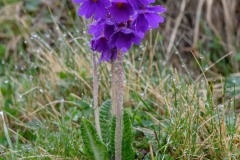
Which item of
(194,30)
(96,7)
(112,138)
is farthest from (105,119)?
(194,30)

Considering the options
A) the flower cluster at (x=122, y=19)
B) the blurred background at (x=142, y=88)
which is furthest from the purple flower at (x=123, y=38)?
the blurred background at (x=142, y=88)

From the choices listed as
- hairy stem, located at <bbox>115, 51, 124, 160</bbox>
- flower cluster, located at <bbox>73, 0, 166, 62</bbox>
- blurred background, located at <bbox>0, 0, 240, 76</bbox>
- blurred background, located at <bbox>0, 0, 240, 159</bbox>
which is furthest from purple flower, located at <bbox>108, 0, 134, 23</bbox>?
blurred background, located at <bbox>0, 0, 240, 76</bbox>

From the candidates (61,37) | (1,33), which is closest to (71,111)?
(61,37)

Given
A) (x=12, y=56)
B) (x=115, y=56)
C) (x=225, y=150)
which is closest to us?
(x=115, y=56)

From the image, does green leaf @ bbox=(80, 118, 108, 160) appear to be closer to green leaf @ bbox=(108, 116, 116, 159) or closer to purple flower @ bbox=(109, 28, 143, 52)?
green leaf @ bbox=(108, 116, 116, 159)

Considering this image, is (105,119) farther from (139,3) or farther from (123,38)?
(139,3)

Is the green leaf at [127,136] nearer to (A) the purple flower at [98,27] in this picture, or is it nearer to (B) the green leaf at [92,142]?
(B) the green leaf at [92,142]

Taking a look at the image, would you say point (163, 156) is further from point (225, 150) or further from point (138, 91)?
point (138, 91)
